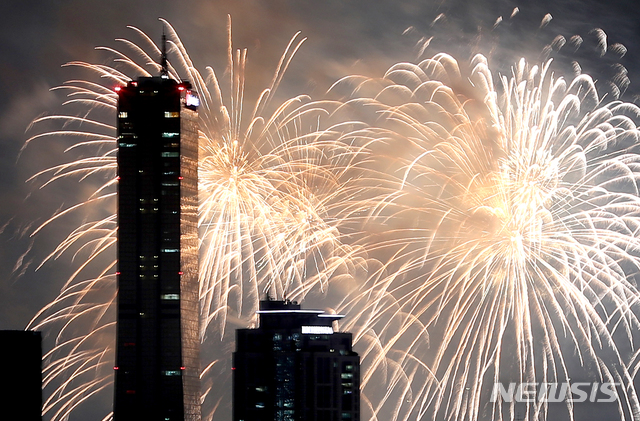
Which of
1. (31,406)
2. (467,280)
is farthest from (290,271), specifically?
(31,406)

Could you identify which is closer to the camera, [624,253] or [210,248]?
[624,253]

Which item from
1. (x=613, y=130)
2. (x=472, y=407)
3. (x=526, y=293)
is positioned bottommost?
(x=472, y=407)

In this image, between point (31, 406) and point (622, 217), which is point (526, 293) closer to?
point (622, 217)

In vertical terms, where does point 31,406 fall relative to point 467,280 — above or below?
below

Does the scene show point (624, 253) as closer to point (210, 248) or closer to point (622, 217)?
point (622, 217)

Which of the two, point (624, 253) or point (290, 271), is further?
point (290, 271)

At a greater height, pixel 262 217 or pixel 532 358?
pixel 262 217

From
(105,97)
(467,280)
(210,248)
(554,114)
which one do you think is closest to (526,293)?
(467,280)
